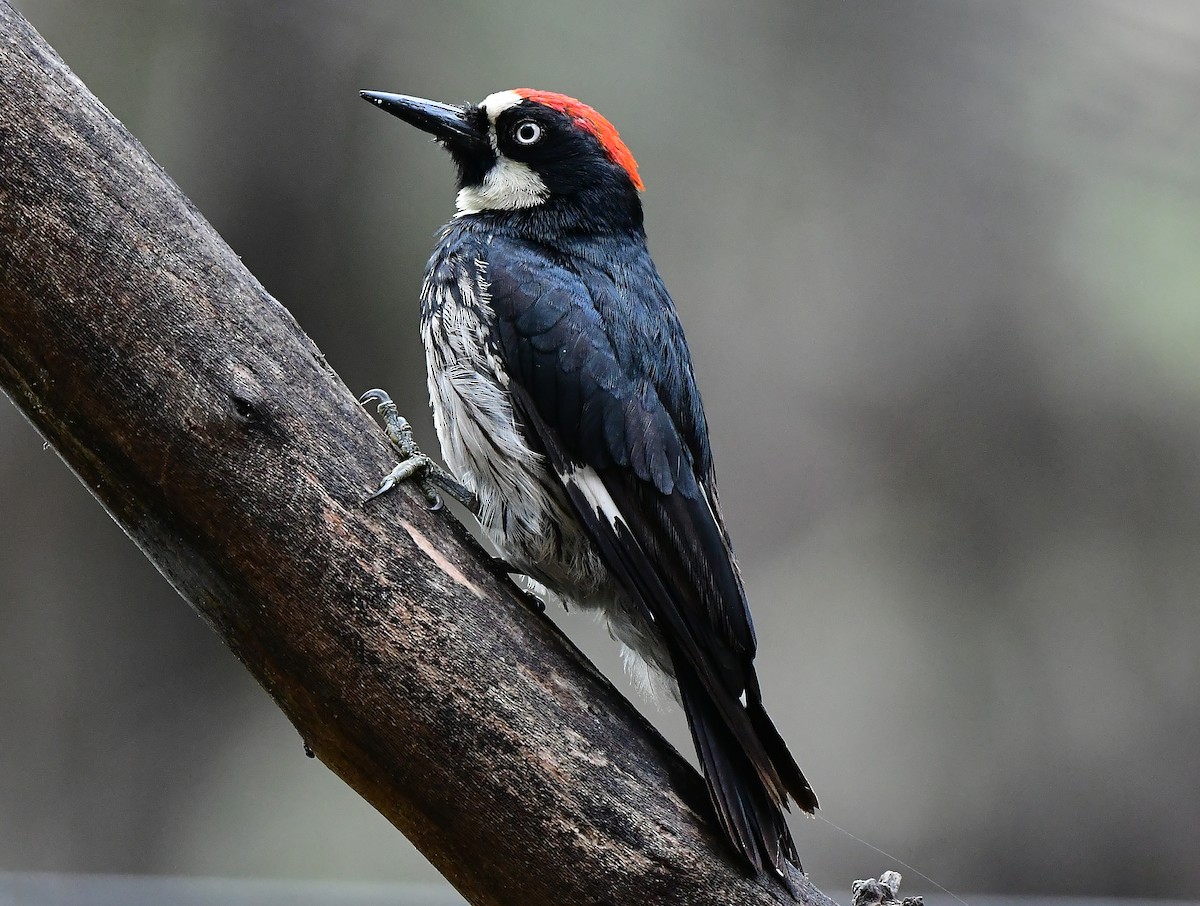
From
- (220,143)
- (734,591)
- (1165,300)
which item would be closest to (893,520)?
(1165,300)

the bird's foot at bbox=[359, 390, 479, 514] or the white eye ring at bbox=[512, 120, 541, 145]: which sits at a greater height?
the white eye ring at bbox=[512, 120, 541, 145]

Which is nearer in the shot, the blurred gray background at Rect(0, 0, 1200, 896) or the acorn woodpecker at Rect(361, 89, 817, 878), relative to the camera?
the acorn woodpecker at Rect(361, 89, 817, 878)

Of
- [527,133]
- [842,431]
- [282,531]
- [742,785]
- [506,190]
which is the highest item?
[842,431]

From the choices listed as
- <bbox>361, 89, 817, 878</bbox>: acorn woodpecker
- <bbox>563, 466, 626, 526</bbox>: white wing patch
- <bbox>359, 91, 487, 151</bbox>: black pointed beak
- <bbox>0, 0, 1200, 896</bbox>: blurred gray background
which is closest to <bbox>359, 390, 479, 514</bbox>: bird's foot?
<bbox>361, 89, 817, 878</bbox>: acorn woodpecker

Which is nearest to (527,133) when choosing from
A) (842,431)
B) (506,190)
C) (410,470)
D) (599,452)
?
(506,190)

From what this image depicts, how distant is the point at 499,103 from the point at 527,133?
0.11 m

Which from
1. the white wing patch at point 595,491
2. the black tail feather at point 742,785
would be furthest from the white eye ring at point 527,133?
the black tail feather at point 742,785

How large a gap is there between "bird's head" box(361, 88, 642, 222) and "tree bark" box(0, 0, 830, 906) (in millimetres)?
871

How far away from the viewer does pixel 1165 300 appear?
427cm

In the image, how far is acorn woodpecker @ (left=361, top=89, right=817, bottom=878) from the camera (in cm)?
180

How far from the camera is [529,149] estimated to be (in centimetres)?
242

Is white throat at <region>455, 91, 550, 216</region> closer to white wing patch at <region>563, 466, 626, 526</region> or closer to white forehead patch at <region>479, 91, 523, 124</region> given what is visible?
white forehead patch at <region>479, 91, 523, 124</region>

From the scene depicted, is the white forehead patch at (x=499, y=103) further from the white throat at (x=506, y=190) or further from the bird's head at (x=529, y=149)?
the white throat at (x=506, y=190)

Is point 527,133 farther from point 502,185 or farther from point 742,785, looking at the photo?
point 742,785
